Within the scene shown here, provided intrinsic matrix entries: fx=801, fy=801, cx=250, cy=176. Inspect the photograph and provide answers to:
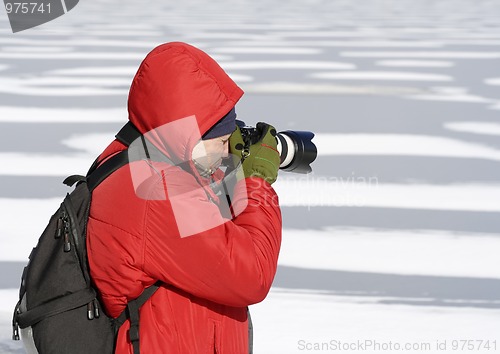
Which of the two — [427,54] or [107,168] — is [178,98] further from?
[427,54]

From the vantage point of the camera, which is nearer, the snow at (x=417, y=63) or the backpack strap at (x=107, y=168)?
the backpack strap at (x=107, y=168)

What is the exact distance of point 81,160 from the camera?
5367 mm

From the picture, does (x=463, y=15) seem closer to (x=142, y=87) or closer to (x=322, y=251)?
(x=322, y=251)

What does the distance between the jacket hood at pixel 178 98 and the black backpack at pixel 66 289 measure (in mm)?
74

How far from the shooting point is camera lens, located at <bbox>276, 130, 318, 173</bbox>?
6.63 ft

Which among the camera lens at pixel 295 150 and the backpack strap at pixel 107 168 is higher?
the backpack strap at pixel 107 168

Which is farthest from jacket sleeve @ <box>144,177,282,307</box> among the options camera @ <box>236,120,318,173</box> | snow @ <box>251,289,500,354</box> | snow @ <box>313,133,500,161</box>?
snow @ <box>313,133,500,161</box>

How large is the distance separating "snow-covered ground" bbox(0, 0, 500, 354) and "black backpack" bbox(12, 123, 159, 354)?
1471 mm

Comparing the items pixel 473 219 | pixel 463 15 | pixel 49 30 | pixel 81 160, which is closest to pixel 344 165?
pixel 473 219

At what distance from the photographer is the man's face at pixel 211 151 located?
1663 millimetres

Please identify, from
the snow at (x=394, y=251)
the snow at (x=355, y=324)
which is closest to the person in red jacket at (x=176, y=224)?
the snow at (x=355, y=324)

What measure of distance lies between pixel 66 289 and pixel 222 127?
46 cm

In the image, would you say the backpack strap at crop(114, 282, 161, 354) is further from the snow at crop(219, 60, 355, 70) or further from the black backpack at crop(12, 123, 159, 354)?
the snow at crop(219, 60, 355, 70)

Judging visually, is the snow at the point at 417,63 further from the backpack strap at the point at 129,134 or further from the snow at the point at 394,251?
the backpack strap at the point at 129,134
